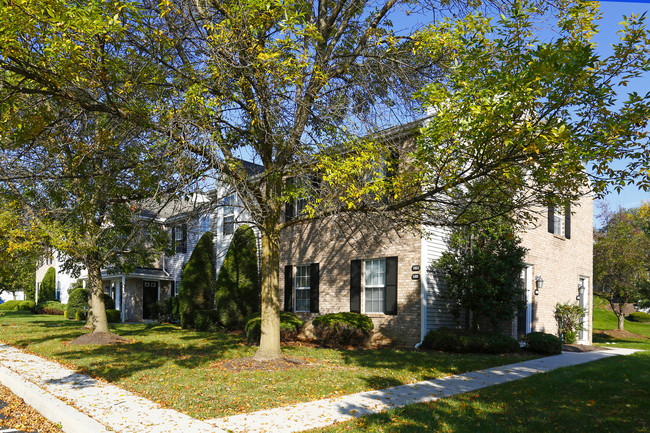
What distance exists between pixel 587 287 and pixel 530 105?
52.8 feet

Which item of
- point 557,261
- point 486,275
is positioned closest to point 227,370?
point 486,275

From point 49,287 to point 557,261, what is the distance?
1442 inches

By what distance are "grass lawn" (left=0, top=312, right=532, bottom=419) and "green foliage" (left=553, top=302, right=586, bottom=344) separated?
5.25 metres

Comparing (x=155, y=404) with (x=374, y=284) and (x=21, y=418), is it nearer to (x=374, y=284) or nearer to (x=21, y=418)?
(x=21, y=418)

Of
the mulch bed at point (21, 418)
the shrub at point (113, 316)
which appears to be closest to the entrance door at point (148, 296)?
the shrub at point (113, 316)

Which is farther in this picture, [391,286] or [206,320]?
[206,320]

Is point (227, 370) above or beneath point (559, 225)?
beneath

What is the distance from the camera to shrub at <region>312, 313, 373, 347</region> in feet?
47.1

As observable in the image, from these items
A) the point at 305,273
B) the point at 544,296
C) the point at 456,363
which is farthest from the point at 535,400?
the point at 305,273

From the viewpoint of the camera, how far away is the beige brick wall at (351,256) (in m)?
14.4

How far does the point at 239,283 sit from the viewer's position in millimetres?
19859

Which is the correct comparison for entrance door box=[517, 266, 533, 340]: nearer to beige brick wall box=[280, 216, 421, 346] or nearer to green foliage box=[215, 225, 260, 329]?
beige brick wall box=[280, 216, 421, 346]

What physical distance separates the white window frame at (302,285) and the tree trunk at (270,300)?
7086 mm

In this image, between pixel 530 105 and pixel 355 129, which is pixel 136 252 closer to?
pixel 355 129
